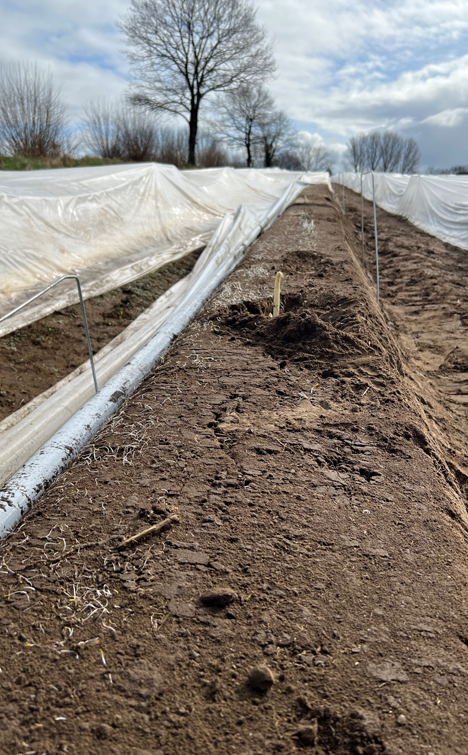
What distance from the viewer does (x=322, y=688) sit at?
1543 mm

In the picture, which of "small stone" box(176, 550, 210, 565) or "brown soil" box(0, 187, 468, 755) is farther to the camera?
"small stone" box(176, 550, 210, 565)

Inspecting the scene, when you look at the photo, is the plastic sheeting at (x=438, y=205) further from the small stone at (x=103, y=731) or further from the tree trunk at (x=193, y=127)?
the small stone at (x=103, y=731)

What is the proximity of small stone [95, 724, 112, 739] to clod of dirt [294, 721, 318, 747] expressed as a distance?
57 centimetres

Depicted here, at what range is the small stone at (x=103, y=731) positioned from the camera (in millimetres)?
1393

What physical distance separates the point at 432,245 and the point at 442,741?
488 inches

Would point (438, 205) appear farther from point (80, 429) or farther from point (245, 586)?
point (245, 586)

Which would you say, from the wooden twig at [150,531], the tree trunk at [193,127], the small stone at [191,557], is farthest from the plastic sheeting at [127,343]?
the tree trunk at [193,127]

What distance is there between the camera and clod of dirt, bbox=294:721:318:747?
55.4 inches

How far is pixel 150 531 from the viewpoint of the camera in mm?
2100

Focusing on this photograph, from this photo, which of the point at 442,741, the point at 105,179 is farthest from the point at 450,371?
the point at 105,179

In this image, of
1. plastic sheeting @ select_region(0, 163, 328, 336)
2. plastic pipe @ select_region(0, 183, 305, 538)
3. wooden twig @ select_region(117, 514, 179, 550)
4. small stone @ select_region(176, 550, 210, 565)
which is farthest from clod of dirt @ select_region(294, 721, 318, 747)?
plastic sheeting @ select_region(0, 163, 328, 336)

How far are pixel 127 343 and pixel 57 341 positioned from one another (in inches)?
43.1

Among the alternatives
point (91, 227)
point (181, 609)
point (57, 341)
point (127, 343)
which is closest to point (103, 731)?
point (181, 609)

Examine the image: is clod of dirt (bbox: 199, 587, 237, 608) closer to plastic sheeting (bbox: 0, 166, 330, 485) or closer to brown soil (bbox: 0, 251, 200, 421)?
plastic sheeting (bbox: 0, 166, 330, 485)
